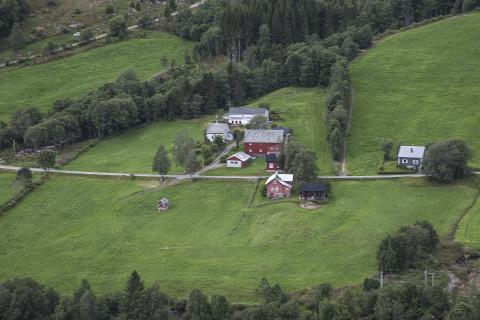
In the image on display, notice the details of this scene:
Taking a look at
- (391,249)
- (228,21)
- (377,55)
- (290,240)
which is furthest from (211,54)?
(391,249)

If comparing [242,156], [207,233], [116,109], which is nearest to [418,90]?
[242,156]

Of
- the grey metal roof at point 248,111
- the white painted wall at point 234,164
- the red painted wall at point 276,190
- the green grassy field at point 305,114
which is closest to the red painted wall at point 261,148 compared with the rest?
the white painted wall at point 234,164

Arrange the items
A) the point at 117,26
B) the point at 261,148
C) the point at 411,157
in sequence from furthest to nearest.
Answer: the point at 117,26, the point at 261,148, the point at 411,157

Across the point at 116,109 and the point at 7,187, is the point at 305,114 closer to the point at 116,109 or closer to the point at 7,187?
the point at 116,109

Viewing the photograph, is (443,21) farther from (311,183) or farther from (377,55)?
(311,183)

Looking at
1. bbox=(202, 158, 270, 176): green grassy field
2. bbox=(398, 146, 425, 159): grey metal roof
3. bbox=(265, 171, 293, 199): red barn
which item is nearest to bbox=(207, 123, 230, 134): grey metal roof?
bbox=(202, 158, 270, 176): green grassy field

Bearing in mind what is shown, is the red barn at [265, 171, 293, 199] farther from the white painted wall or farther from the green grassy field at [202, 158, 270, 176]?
the white painted wall
